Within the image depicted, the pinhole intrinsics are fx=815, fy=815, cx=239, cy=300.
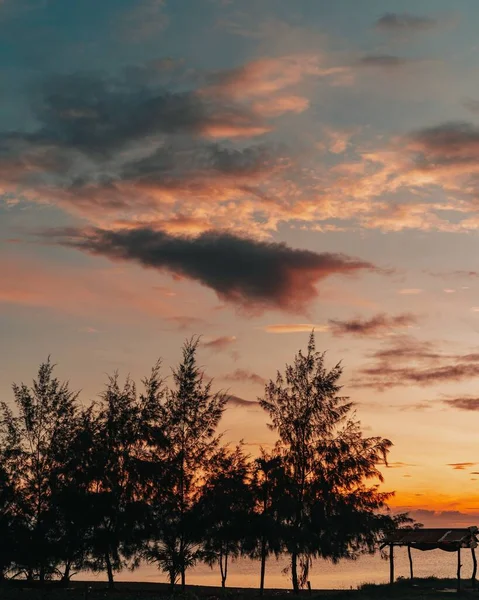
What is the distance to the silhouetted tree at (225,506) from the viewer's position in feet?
167

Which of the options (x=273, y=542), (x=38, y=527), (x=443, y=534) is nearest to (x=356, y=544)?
(x=273, y=542)

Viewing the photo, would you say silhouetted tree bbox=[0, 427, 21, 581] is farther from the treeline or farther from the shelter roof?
the shelter roof

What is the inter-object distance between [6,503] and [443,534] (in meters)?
30.1

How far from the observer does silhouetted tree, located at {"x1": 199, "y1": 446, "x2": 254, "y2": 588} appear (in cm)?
5088

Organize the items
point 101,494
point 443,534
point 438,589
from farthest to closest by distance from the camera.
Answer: point 443,534 → point 438,589 → point 101,494

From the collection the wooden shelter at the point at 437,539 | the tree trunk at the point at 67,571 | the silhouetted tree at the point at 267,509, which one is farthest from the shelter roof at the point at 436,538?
the tree trunk at the point at 67,571

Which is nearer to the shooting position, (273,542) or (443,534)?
(273,542)

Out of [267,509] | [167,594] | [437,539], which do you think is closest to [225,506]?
[267,509]

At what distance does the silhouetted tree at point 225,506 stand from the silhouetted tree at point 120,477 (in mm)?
4130

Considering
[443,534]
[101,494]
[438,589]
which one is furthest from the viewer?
[443,534]

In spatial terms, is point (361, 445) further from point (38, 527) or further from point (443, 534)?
point (38, 527)

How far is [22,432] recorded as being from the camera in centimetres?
5456

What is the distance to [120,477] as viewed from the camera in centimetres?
4994

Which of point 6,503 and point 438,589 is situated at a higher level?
point 6,503
